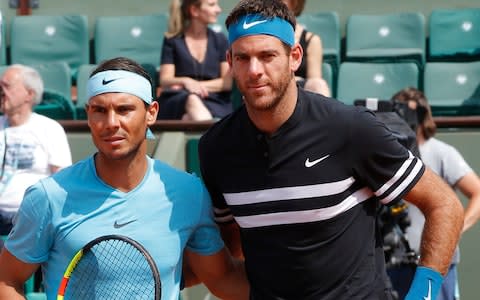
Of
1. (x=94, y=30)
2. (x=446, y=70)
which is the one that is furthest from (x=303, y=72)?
(x=94, y=30)

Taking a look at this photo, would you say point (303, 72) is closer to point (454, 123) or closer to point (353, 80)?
point (454, 123)

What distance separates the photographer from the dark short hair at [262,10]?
335 centimetres

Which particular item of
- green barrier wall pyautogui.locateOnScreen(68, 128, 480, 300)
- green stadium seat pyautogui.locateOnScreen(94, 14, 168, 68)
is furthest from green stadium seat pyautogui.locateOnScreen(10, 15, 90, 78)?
green barrier wall pyautogui.locateOnScreen(68, 128, 480, 300)

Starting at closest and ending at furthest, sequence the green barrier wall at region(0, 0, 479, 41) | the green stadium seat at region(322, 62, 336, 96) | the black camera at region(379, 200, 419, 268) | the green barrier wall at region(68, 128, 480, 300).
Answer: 1. the black camera at region(379, 200, 419, 268)
2. the green barrier wall at region(68, 128, 480, 300)
3. the green stadium seat at region(322, 62, 336, 96)
4. the green barrier wall at region(0, 0, 479, 41)

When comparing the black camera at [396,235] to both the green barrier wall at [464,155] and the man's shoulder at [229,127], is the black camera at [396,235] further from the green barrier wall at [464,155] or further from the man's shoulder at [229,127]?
the man's shoulder at [229,127]

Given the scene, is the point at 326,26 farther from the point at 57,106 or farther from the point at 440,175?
the point at 440,175

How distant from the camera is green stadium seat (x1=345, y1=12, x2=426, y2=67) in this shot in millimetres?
9375

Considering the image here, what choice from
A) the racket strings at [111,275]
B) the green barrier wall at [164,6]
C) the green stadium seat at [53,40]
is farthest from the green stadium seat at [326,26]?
the racket strings at [111,275]

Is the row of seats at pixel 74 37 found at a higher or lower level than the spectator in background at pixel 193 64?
lower

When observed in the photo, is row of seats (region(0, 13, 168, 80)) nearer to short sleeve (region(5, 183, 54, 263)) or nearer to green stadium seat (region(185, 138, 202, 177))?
green stadium seat (region(185, 138, 202, 177))

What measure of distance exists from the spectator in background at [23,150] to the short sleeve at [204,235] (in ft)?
10.3

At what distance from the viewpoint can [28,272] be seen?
3309 mm

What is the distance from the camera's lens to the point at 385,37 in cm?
954

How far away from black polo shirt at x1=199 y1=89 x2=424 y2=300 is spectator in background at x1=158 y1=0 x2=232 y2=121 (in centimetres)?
428
